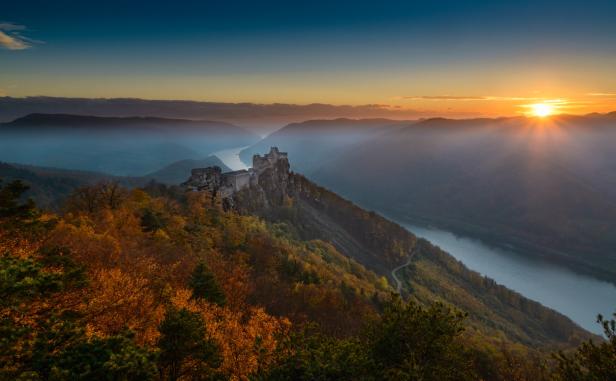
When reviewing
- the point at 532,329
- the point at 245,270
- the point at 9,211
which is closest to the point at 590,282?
the point at 532,329

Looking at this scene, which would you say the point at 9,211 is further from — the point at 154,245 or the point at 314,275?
the point at 314,275

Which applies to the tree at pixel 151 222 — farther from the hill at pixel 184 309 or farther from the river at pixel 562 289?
the river at pixel 562 289

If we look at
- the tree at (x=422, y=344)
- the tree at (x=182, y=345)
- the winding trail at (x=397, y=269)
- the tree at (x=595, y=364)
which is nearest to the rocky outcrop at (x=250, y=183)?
the winding trail at (x=397, y=269)

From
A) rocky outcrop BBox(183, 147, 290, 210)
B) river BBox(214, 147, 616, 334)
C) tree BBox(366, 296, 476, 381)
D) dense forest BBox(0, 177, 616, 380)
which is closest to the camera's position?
dense forest BBox(0, 177, 616, 380)

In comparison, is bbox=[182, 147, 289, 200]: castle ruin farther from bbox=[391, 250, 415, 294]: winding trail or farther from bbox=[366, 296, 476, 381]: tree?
bbox=[366, 296, 476, 381]: tree

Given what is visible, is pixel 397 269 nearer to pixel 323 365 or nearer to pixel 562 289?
pixel 562 289

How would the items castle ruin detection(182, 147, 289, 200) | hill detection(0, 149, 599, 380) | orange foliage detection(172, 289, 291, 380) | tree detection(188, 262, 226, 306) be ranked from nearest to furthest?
hill detection(0, 149, 599, 380) → orange foliage detection(172, 289, 291, 380) → tree detection(188, 262, 226, 306) → castle ruin detection(182, 147, 289, 200)

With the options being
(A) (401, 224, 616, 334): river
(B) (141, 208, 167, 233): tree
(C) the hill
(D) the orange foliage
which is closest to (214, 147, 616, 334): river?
(A) (401, 224, 616, 334): river
